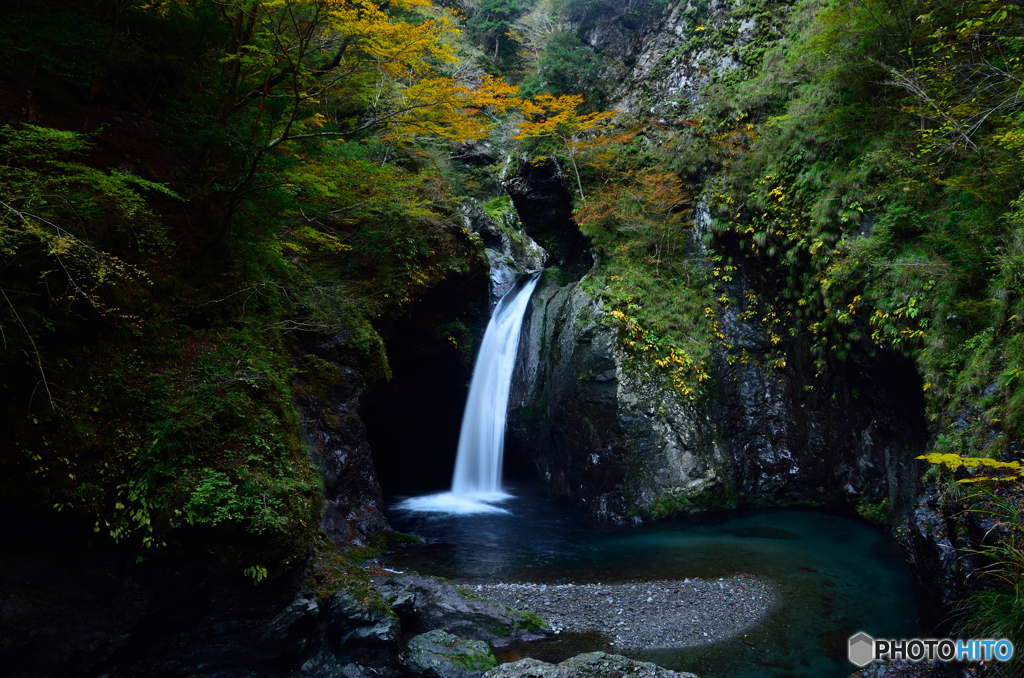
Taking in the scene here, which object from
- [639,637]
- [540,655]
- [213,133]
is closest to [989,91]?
[639,637]

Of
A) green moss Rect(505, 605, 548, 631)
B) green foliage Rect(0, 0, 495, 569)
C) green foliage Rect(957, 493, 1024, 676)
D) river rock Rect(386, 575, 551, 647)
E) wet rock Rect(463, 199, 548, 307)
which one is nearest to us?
green foliage Rect(957, 493, 1024, 676)

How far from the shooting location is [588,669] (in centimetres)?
460

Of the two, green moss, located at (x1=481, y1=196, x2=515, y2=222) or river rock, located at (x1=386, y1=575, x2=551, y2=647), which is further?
green moss, located at (x1=481, y1=196, x2=515, y2=222)

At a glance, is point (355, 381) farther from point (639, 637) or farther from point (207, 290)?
point (639, 637)

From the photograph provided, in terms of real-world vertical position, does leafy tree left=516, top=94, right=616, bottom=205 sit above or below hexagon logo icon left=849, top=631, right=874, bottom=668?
above

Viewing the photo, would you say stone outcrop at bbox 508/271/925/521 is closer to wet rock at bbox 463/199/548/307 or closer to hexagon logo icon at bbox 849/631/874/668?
hexagon logo icon at bbox 849/631/874/668

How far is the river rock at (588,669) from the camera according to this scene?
452 centimetres

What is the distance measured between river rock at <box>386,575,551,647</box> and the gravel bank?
1.22ft

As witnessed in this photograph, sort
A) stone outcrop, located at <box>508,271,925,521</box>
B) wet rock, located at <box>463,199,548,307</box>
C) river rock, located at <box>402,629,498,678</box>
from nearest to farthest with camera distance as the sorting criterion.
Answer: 1. river rock, located at <box>402,629,498,678</box>
2. stone outcrop, located at <box>508,271,925,521</box>
3. wet rock, located at <box>463,199,548,307</box>

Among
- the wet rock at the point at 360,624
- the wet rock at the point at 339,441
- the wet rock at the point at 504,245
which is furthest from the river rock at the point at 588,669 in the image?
the wet rock at the point at 504,245

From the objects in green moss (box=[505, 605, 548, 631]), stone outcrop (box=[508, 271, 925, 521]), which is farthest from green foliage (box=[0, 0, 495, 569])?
stone outcrop (box=[508, 271, 925, 521])

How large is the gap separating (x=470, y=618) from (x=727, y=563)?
484 centimetres

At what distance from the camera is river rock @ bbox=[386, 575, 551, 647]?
19.2 ft

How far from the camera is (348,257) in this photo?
458 inches
